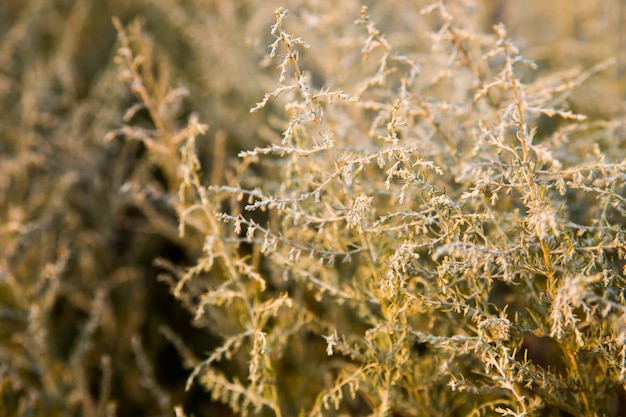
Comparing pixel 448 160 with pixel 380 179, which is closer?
pixel 448 160

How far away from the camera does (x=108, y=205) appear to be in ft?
6.36

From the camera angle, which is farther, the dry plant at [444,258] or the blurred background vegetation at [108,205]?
the blurred background vegetation at [108,205]

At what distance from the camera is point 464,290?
956 millimetres

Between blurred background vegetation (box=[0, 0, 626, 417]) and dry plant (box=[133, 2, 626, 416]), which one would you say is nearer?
dry plant (box=[133, 2, 626, 416])

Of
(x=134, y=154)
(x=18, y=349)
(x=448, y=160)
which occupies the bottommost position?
(x=18, y=349)

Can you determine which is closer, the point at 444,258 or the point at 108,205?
the point at 444,258

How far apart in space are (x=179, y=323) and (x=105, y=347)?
24cm

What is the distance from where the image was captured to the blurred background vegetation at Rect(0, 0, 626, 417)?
136 cm

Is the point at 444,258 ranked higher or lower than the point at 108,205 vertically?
lower

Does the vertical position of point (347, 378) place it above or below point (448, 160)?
below

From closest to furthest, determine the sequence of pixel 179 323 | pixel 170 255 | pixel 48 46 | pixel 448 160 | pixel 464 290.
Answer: pixel 464 290 → pixel 448 160 → pixel 179 323 → pixel 170 255 → pixel 48 46

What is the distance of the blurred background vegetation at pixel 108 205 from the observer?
4.46 ft

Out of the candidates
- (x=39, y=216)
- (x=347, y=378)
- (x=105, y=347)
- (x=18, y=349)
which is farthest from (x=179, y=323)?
(x=347, y=378)

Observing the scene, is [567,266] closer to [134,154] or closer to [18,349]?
[18,349]
